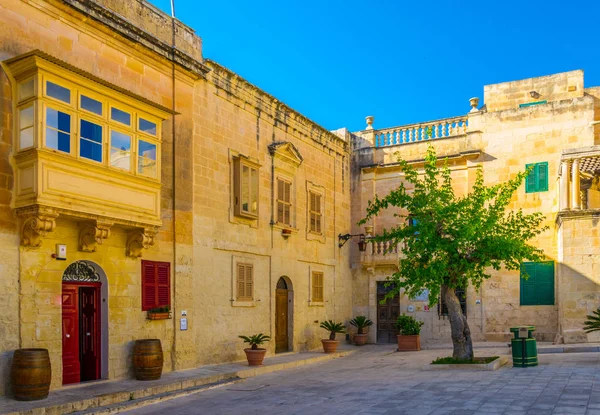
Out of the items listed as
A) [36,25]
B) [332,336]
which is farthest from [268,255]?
[36,25]

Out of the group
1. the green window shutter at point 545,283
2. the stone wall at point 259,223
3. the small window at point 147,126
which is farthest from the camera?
the green window shutter at point 545,283

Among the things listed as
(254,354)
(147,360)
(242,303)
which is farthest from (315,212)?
(147,360)

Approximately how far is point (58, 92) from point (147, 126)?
228 cm

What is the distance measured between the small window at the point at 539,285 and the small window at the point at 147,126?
13.0 m

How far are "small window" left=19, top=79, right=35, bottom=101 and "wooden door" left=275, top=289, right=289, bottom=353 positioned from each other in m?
10.0

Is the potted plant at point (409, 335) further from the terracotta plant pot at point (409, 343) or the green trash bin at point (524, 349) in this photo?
the green trash bin at point (524, 349)

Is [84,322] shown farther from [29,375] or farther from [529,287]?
[529,287]

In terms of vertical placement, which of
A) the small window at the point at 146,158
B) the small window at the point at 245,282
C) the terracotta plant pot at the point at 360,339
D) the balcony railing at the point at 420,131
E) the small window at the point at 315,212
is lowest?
the terracotta plant pot at the point at 360,339

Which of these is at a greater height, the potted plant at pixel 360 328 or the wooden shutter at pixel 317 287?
the wooden shutter at pixel 317 287

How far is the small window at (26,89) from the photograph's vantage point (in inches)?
418

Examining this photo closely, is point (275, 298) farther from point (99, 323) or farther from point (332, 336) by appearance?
point (99, 323)

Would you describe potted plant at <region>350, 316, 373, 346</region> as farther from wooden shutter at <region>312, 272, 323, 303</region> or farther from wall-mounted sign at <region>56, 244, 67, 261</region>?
wall-mounted sign at <region>56, 244, 67, 261</region>

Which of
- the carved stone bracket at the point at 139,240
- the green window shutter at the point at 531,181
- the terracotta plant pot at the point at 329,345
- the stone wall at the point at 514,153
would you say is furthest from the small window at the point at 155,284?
the green window shutter at the point at 531,181

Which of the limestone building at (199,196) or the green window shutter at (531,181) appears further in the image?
the green window shutter at (531,181)
